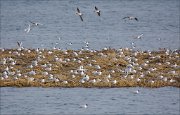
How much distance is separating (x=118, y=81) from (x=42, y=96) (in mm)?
3535

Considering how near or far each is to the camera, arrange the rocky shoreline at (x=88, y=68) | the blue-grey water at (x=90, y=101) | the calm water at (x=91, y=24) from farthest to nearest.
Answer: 1. the calm water at (x=91, y=24)
2. the rocky shoreline at (x=88, y=68)
3. the blue-grey water at (x=90, y=101)

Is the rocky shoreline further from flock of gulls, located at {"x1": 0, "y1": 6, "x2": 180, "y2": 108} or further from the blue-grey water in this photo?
the blue-grey water

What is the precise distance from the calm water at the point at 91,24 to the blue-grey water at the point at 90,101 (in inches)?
529

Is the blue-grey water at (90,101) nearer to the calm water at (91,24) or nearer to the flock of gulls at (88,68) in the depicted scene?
Answer: the flock of gulls at (88,68)

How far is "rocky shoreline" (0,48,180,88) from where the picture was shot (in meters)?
34.1

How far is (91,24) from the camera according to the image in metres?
64.7

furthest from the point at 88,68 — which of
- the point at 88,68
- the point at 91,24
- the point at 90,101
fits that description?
the point at 91,24

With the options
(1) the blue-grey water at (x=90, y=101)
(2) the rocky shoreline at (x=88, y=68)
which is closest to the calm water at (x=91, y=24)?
(2) the rocky shoreline at (x=88, y=68)

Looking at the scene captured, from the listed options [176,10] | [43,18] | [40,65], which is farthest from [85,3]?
→ [40,65]

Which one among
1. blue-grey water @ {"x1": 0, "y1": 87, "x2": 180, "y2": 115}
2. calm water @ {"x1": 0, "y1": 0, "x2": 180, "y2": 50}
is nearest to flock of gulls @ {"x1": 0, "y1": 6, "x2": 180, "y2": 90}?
blue-grey water @ {"x1": 0, "y1": 87, "x2": 180, "y2": 115}

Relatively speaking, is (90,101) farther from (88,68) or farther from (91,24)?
(91,24)

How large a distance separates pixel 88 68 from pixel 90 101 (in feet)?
14.8

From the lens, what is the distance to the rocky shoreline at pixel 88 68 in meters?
34.1

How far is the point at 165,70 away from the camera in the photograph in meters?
36.8
